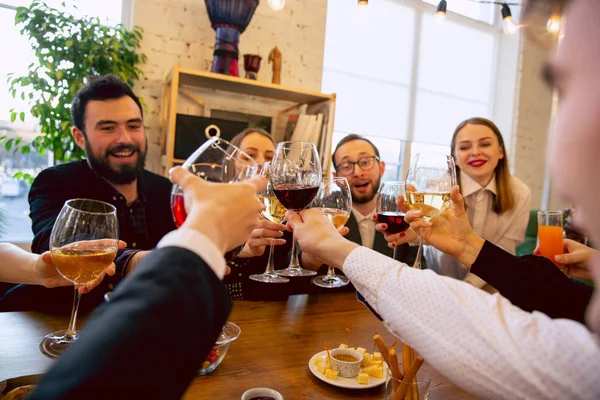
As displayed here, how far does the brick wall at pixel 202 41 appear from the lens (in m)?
2.96

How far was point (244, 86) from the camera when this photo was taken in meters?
2.96

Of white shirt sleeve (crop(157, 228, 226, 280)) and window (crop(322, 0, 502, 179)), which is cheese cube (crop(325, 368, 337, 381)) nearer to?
white shirt sleeve (crop(157, 228, 226, 280))

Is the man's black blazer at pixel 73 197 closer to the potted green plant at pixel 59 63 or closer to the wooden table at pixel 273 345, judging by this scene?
the wooden table at pixel 273 345

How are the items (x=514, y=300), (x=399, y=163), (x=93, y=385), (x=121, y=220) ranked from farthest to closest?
(x=399, y=163) → (x=121, y=220) → (x=514, y=300) → (x=93, y=385)

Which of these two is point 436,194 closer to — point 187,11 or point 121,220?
point 121,220

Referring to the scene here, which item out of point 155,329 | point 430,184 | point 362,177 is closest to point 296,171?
point 430,184

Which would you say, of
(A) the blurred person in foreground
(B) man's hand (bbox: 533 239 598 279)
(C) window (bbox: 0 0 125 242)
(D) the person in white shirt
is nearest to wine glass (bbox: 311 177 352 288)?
(D) the person in white shirt

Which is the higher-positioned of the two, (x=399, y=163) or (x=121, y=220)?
(x=399, y=163)

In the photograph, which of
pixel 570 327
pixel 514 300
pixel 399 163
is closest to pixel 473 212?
pixel 514 300

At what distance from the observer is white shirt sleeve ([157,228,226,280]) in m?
0.52

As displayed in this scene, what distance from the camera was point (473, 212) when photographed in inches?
102

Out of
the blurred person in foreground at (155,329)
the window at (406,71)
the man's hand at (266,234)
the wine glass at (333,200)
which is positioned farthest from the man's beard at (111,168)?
the window at (406,71)

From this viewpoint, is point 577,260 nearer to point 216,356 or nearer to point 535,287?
point 535,287

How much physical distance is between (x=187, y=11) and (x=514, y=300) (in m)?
2.86
